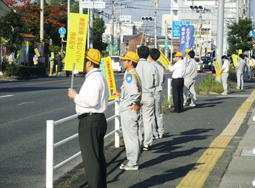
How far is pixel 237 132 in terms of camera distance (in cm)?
970

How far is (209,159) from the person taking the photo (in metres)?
6.95

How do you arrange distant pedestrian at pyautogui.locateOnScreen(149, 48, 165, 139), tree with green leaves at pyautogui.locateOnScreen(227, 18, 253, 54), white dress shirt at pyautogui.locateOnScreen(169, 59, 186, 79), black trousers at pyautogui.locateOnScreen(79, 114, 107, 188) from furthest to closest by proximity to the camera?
tree with green leaves at pyautogui.locateOnScreen(227, 18, 253, 54), white dress shirt at pyautogui.locateOnScreen(169, 59, 186, 79), distant pedestrian at pyautogui.locateOnScreen(149, 48, 165, 139), black trousers at pyautogui.locateOnScreen(79, 114, 107, 188)

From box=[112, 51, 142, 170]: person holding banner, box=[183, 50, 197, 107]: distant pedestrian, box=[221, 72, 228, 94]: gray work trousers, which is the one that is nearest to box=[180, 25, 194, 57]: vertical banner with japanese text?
box=[221, 72, 228, 94]: gray work trousers

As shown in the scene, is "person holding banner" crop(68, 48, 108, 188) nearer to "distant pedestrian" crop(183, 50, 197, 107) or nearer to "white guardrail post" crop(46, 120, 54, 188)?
"white guardrail post" crop(46, 120, 54, 188)

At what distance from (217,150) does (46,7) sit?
4403 centimetres

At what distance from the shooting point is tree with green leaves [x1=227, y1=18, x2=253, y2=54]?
34250 mm

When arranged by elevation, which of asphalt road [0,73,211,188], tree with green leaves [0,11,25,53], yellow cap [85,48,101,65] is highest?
tree with green leaves [0,11,25,53]

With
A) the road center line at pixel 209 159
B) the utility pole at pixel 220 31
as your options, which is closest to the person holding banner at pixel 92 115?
the road center line at pixel 209 159

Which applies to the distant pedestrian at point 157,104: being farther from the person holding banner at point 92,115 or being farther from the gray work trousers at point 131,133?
the person holding banner at point 92,115

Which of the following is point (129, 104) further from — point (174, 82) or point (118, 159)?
point (174, 82)

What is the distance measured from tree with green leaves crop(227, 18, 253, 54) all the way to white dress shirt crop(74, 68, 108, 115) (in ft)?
102

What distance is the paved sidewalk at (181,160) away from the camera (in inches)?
223

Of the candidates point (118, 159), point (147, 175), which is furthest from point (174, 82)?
point (147, 175)

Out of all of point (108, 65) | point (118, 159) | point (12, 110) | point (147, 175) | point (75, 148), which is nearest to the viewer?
point (147, 175)
